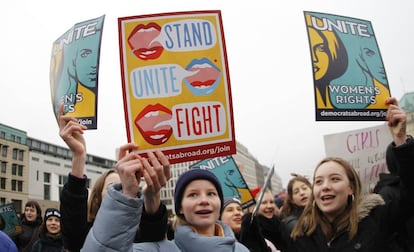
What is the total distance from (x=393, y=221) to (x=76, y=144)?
2.10 metres

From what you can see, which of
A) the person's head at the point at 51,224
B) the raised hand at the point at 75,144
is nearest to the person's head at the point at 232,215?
the person's head at the point at 51,224

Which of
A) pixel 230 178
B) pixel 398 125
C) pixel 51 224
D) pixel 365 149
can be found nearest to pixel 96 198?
pixel 51 224

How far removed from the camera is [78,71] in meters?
3.25

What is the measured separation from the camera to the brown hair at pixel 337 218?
2.72m

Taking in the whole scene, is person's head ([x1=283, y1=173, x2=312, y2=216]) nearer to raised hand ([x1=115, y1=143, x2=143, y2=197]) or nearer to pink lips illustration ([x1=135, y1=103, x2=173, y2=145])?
pink lips illustration ([x1=135, y1=103, x2=173, y2=145])

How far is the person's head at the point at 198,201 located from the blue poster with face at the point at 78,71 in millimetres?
983

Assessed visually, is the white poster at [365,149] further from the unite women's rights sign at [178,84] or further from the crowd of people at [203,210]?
the unite women's rights sign at [178,84]

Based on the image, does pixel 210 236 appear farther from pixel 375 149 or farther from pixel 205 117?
pixel 375 149

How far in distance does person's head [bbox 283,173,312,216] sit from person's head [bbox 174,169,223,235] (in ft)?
8.11

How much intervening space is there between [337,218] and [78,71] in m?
2.29

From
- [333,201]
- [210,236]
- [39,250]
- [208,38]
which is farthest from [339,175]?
[39,250]

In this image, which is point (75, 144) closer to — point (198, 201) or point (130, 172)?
point (130, 172)

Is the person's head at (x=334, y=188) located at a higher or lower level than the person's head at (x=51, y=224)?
higher

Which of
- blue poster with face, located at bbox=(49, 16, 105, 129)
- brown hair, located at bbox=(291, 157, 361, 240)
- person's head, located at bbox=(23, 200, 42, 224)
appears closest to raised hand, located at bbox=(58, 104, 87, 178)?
blue poster with face, located at bbox=(49, 16, 105, 129)
